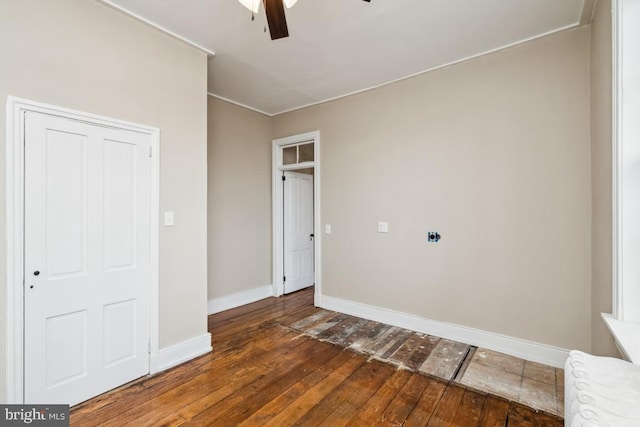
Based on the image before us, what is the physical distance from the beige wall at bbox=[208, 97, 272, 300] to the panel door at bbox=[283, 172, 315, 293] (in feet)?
0.99

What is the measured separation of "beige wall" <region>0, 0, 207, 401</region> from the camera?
6.13 feet

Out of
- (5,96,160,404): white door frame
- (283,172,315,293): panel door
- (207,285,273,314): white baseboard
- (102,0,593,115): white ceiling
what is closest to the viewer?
(5,96,160,404): white door frame

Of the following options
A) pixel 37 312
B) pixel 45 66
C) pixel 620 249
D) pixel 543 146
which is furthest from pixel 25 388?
pixel 543 146

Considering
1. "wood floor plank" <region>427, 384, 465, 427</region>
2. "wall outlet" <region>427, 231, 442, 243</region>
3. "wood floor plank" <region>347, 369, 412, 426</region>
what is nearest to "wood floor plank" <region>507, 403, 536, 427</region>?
"wood floor plank" <region>427, 384, 465, 427</region>

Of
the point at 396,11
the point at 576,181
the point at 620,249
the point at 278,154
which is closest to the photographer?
the point at 620,249

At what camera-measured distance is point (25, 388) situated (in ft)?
6.09

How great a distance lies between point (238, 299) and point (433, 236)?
9.23 ft

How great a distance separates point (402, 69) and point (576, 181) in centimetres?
Result: 194

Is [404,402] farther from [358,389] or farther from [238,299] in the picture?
[238,299]

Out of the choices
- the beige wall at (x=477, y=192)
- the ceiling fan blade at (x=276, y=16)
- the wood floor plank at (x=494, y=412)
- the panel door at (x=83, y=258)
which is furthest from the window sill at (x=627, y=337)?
the panel door at (x=83, y=258)

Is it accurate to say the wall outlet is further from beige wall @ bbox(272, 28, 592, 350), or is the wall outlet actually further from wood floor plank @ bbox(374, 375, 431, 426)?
wood floor plank @ bbox(374, 375, 431, 426)

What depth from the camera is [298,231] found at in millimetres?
4977

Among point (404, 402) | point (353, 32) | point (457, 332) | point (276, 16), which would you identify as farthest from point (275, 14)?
→ point (457, 332)

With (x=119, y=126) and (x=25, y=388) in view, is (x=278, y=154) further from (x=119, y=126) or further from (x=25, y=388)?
(x=25, y=388)
